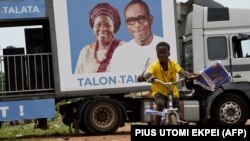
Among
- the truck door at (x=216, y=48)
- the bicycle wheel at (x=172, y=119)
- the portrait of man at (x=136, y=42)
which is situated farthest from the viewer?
the truck door at (x=216, y=48)

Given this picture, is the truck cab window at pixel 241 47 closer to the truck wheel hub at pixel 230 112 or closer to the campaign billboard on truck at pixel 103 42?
the truck wheel hub at pixel 230 112

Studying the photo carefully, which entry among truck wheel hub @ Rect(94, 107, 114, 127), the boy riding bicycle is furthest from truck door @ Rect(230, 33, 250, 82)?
the boy riding bicycle

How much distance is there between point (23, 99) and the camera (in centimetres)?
1302

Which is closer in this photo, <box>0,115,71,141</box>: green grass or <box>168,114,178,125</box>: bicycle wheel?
<box>168,114,178,125</box>: bicycle wheel

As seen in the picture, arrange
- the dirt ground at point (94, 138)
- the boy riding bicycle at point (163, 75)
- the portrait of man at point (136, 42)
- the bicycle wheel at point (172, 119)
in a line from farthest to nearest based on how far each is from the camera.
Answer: the portrait of man at point (136, 42)
the dirt ground at point (94, 138)
the boy riding bicycle at point (163, 75)
the bicycle wheel at point (172, 119)

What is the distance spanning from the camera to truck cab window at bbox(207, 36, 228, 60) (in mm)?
13484

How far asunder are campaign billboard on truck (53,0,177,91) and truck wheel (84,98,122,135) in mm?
391

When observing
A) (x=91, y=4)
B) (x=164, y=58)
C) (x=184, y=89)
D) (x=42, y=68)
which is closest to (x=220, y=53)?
(x=184, y=89)

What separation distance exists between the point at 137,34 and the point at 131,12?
20.4 inches

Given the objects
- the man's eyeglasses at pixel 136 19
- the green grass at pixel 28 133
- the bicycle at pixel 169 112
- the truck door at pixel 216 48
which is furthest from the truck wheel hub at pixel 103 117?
the bicycle at pixel 169 112

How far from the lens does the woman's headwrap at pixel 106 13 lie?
13125 mm

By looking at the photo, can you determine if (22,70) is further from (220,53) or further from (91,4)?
(220,53)

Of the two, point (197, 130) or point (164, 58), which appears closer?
point (197, 130)

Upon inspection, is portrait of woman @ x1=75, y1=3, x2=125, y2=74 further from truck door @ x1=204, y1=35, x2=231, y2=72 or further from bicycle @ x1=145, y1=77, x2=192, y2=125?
bicycle @ x1=145, y1=77, x2=192, y2=125
